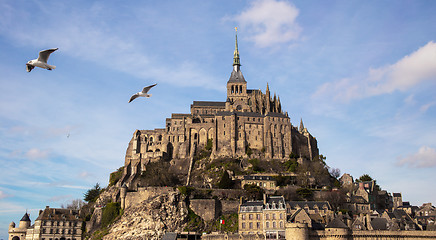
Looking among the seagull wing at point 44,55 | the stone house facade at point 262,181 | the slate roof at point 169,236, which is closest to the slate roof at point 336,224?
the stone house facade at point 262,181

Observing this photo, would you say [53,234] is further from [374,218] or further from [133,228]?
[374,218]

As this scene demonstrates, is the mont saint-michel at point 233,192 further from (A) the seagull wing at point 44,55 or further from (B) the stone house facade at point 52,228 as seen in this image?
(A) the seagull wing at point 44,55

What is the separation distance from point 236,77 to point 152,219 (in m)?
48.1

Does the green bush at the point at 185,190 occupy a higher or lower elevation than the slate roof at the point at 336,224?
higher

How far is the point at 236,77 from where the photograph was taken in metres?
99.8

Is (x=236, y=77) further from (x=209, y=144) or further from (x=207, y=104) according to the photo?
(x=209, y=144)

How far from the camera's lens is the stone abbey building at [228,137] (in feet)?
273

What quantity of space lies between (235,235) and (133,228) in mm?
14984

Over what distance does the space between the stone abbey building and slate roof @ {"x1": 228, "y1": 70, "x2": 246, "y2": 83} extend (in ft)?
22.3

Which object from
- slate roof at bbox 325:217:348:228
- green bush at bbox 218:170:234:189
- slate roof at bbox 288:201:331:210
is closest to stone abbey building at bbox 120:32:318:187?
green bush at bbox 218:170:234:189

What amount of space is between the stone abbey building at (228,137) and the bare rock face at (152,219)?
17.1m

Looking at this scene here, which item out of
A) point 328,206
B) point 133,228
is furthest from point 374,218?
point 133,228

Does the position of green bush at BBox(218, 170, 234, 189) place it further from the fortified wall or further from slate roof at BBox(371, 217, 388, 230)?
slate roof at BBox(371, 217, 388, 230)

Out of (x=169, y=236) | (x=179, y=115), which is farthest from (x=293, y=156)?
(x=169, y=236)
